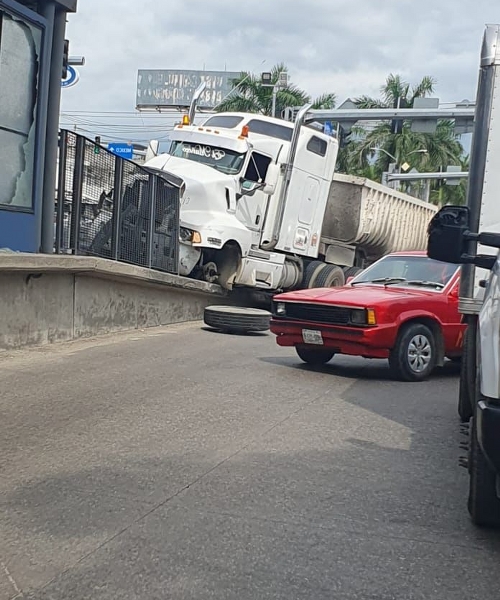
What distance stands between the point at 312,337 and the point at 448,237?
5.12 meters

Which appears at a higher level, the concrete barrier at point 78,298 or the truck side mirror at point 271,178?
the truck side mirror at point 271,178

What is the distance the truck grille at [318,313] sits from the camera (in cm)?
963

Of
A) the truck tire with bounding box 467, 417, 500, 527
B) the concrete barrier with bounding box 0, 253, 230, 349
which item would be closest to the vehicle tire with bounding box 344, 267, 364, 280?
the concrete barrier with bounding box 0, 253, 230, 349

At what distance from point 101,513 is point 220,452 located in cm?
153

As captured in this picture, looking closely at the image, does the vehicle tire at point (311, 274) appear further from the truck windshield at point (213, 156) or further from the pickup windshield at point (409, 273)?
the pickup windshield at point (409, 273)

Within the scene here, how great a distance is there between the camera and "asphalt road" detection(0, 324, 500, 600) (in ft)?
12.6

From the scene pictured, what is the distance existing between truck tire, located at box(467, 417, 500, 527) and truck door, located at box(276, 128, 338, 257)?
42.3ft

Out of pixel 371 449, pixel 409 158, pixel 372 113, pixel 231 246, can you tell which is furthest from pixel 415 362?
pixel 409 158

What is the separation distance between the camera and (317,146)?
17.9 metres

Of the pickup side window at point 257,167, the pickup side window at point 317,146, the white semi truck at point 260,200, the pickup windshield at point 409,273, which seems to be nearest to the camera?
the pickup windshield at point 409,273

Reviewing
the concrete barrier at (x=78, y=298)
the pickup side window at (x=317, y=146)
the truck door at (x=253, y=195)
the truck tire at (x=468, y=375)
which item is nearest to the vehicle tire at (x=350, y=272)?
the pickup side window at (x=317, y=146)

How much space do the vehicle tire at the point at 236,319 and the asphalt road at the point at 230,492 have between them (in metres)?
4.65

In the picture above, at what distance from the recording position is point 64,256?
1141 cm

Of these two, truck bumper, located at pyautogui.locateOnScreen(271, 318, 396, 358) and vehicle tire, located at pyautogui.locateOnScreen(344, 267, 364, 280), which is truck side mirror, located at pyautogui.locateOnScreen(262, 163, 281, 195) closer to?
vehicle tire, located at pyautogui.locateOnScreen(344, 267, 364, 280)
